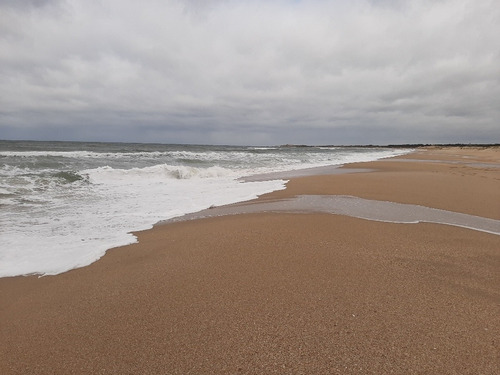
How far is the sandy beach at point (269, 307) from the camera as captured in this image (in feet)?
6.46

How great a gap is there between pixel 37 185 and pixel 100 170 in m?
5.61

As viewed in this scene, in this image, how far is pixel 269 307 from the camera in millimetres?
2521

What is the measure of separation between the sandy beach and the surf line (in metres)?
0.76

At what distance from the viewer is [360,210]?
5996 millimetres

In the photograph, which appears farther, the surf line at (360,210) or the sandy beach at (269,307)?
the surf line at (360,210)

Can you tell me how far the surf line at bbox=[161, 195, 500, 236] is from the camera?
521 cm

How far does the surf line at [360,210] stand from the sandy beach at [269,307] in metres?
0.76

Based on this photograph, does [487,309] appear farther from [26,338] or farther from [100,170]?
[100,170]

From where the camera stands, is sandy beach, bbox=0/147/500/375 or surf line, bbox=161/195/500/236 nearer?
sandy beach, bbox=0/147/500/375

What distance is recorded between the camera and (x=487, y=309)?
8.00 ft

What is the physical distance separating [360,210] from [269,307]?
3990 mm

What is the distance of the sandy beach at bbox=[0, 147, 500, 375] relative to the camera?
1.97 metres

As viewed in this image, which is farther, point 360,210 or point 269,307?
point 360,210

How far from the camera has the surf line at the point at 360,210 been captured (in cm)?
521
